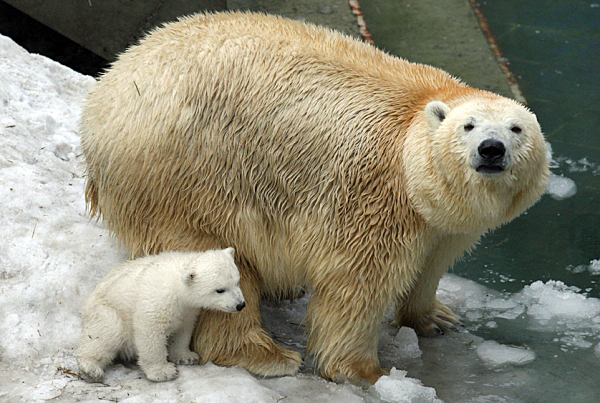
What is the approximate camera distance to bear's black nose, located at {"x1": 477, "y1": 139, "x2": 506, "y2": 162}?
12.9 feet

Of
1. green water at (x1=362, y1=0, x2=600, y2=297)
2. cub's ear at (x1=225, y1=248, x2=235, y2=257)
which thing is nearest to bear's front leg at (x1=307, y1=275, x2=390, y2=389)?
cub's ear at (x1=225, y1=248, x2=235, y2=257)

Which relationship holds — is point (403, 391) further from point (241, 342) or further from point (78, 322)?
point (78, 322)

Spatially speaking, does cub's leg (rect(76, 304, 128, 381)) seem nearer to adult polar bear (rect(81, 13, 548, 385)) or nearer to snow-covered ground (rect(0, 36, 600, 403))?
snow-covered ground (rect(0, 36, 600, 403))

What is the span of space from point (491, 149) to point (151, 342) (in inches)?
84.3

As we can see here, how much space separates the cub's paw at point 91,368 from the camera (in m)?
4.21

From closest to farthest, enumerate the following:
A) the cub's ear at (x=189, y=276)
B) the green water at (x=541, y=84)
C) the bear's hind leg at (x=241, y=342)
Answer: the cub's ear at (x=189, y=276), the bear's hind leg at (x=241, y=342), the green water at (x=541, y=84)

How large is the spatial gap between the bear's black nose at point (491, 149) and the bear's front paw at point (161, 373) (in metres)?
2.11

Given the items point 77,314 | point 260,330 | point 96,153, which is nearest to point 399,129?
point 260,330

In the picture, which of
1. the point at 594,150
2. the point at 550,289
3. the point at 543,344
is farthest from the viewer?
the point at 594,150

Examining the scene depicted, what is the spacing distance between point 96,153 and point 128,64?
60cm

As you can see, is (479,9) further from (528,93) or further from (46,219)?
(46,219)

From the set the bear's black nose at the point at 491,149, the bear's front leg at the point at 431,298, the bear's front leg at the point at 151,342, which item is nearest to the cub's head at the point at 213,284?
the bear's front leg at the point at 151,342

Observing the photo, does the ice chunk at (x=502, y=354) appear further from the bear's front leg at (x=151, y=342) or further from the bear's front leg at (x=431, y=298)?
the bear's front leg at (x=151, y=342)

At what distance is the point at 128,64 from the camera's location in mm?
4809
